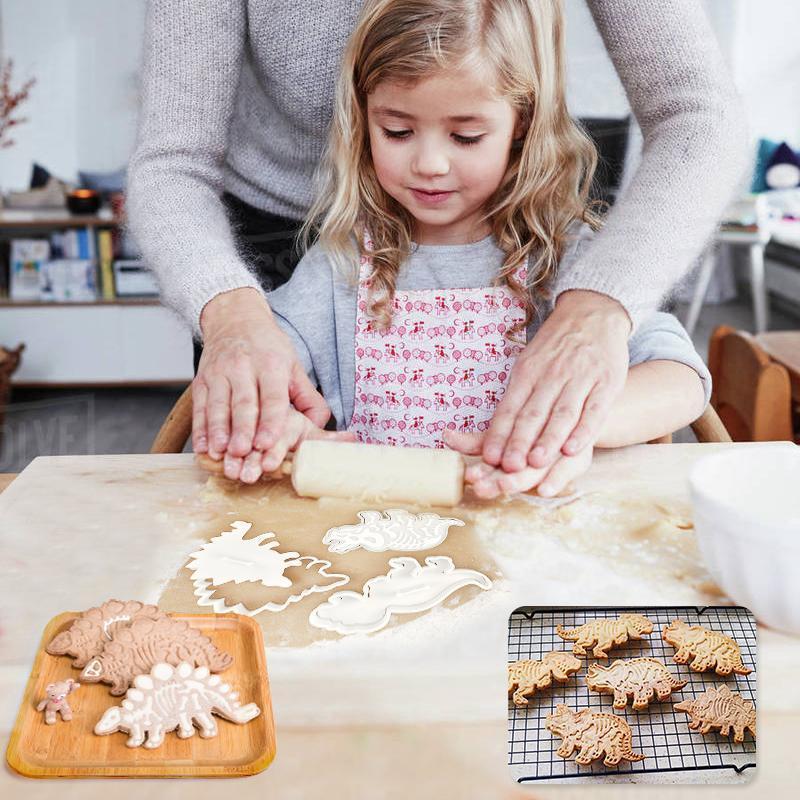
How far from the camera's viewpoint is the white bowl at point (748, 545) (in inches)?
23.8

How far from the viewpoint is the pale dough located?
2.76 ft

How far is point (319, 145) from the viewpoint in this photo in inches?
49.3

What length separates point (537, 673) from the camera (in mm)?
615

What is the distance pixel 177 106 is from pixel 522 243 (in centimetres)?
46

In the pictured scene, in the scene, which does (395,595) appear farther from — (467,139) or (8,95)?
(8,95)

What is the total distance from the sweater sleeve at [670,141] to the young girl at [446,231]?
100 mm

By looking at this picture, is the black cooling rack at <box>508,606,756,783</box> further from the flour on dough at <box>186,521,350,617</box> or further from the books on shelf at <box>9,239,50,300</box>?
the books on shelf at <box>9,239,50,300</box>

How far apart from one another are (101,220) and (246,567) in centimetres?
324

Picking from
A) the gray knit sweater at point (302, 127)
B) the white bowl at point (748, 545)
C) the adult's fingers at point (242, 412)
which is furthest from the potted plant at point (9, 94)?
the white bowl at point (748, 545)

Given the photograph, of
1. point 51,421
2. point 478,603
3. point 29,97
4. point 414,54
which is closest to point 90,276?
point 51,421

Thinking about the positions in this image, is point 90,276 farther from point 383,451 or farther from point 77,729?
point 77,729

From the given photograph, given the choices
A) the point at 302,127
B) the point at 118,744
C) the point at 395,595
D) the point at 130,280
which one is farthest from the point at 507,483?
the point at 130,280

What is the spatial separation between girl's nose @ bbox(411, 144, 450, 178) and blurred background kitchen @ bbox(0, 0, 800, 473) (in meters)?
1.71

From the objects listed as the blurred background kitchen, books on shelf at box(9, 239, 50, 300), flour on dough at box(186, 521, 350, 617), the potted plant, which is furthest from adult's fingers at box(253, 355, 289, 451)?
the potted plant
